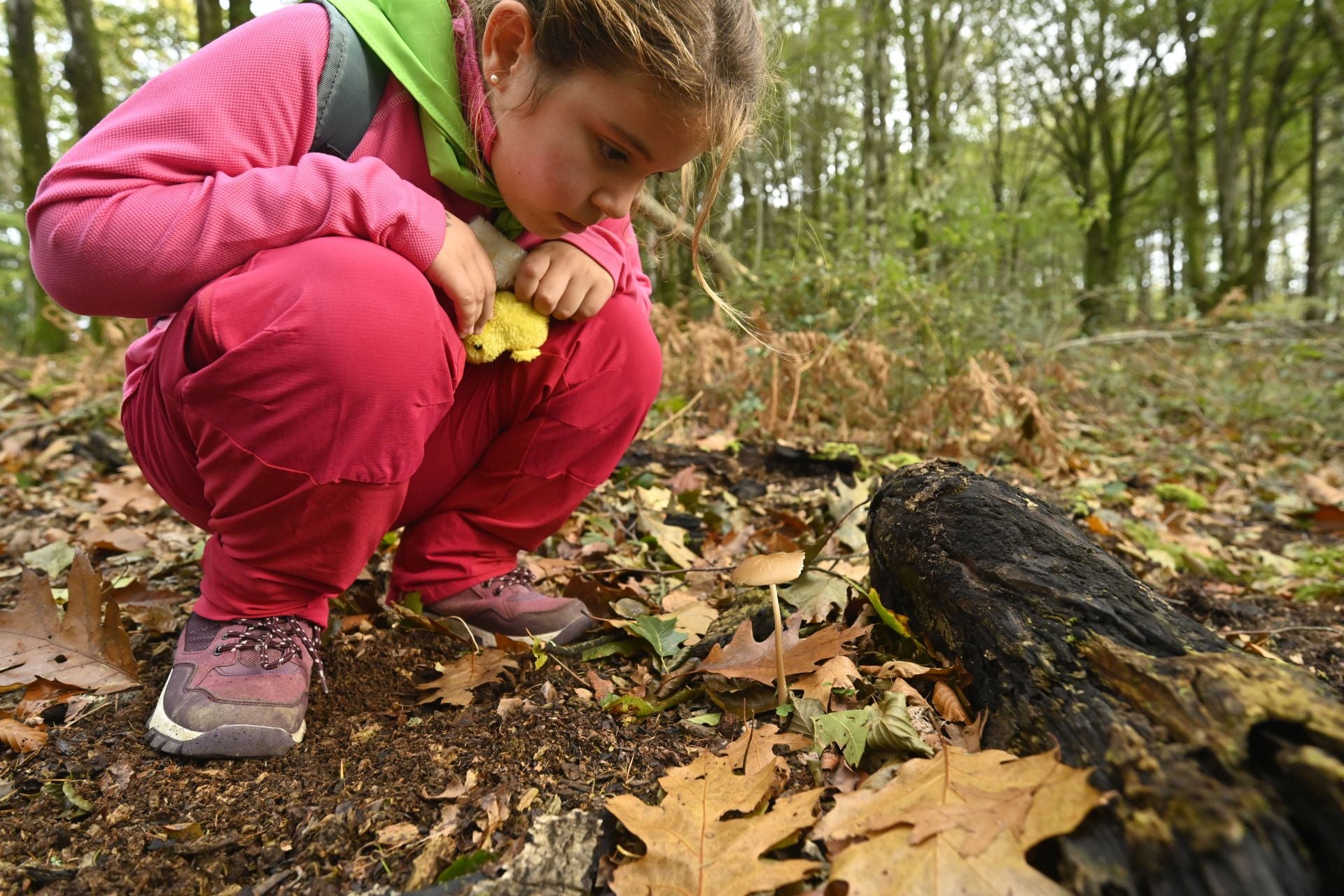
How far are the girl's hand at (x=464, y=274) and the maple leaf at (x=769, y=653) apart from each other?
2.58 ft

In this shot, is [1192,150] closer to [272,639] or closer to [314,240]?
[314,240]

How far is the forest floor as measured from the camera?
1.08 metres

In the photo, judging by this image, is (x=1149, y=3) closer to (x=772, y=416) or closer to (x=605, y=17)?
(x=772, y=416)

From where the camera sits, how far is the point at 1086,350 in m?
5.86

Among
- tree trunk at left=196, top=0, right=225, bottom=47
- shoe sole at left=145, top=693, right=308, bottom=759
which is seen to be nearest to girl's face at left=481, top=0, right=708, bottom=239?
shoe sole at left=145, top=693, right=308, bottom=759

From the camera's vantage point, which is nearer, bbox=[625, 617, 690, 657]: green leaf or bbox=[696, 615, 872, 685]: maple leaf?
bbox=[696, 615, 872, 685]: maple leaf

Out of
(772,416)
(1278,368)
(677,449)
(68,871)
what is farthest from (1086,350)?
(68,871)

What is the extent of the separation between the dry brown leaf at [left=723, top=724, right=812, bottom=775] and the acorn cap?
23 cm

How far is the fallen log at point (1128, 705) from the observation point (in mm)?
718

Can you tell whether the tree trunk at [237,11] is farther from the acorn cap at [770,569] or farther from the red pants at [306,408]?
the acorn cap at [770,569]

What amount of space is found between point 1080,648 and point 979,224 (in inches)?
191

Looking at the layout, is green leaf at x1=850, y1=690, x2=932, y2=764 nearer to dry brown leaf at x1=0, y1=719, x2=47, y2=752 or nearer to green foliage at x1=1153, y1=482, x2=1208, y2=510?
dry brown leaf at x1=0, y1=719, x2=47, y2=752

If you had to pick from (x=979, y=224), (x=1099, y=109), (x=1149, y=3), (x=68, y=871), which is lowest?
(x=68, y=871)

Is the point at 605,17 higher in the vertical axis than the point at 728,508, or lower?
higher
